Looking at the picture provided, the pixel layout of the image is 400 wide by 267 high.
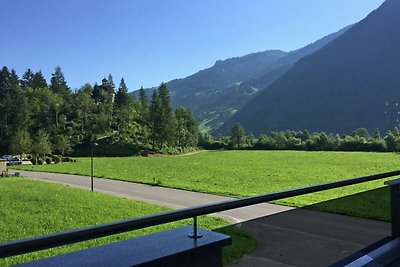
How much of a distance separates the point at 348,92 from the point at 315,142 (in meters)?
94.6

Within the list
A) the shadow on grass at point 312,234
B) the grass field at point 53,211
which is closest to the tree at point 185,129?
the grass field at point 53,211

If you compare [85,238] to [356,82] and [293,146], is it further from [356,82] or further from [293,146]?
[356,82]

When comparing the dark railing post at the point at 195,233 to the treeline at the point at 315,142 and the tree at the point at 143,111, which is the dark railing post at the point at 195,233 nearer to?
Answer: the treeline at the point at 315,142

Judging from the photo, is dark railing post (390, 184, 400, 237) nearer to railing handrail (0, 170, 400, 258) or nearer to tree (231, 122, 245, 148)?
railing handrail (0, 170, 400, 258)

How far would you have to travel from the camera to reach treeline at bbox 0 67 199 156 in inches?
3351

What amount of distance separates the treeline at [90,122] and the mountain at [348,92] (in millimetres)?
77171

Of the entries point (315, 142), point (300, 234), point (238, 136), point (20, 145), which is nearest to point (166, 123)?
point (238, 136)

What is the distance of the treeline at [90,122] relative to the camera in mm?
85125

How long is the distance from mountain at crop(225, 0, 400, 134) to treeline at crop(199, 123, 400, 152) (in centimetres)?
5469

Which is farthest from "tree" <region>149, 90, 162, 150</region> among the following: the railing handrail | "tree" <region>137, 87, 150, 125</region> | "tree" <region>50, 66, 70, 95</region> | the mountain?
the railing handrail

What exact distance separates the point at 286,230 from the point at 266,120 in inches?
7267

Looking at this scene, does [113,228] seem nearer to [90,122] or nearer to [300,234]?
[300,234]

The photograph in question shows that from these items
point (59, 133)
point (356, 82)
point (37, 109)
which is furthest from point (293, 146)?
point (356, 82)

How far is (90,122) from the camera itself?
318 ft
